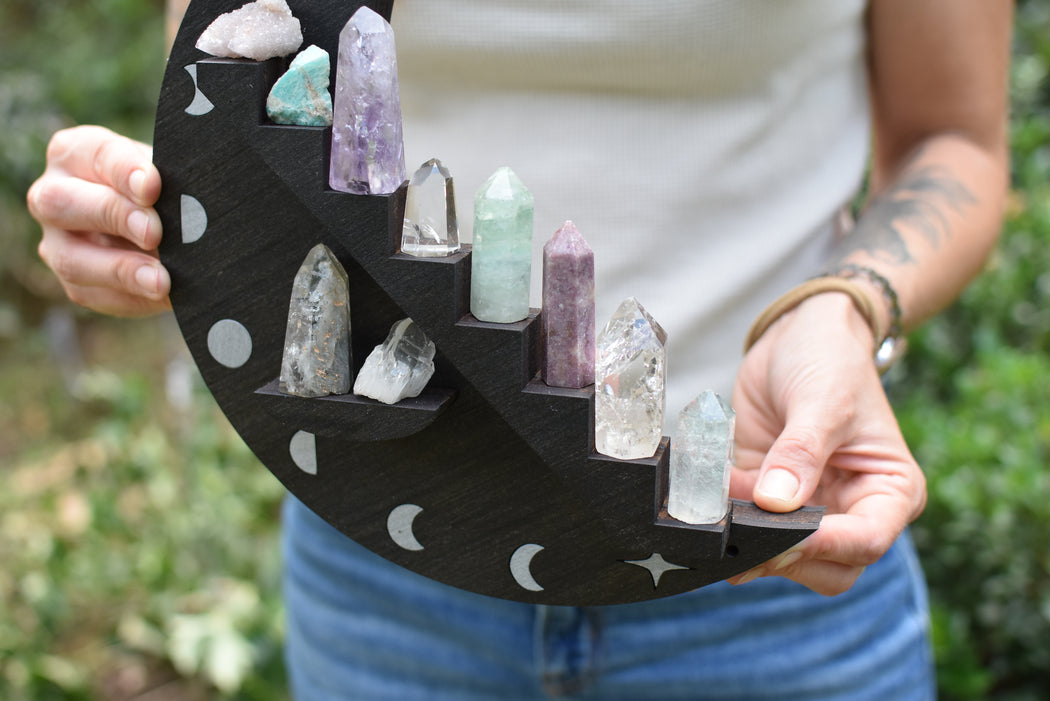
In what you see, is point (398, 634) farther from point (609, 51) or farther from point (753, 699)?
point (609, 51)

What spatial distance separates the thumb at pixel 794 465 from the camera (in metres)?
0.71

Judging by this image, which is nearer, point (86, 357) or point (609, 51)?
point (609, 51)

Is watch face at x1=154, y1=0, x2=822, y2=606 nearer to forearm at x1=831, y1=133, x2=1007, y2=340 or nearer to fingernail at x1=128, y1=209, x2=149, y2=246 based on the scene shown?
fingernail at x1=128, y1=209, x2=149, y2=246

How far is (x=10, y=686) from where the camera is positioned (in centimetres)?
211

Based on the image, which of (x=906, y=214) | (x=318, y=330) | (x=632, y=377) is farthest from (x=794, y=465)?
(x=906, y=214)

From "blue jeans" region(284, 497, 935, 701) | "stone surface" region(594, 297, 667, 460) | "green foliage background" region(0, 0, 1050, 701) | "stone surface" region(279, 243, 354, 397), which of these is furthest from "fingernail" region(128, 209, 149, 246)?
"green foliage background" region(0, 0, 1050, 701)

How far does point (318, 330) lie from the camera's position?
2.32 ft

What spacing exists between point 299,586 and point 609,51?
0.79m

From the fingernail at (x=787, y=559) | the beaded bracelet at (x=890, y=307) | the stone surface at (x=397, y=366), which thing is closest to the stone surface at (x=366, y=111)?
the stone surface at (x=397, y=366)

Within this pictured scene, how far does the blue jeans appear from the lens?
1.07 meters

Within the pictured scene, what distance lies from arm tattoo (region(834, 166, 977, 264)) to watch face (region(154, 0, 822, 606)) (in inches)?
18.1

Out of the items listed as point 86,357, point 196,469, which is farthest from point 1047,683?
point 86,357

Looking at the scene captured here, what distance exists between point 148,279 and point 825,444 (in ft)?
1.93

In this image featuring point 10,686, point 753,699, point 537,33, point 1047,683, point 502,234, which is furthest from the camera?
point 10,686
